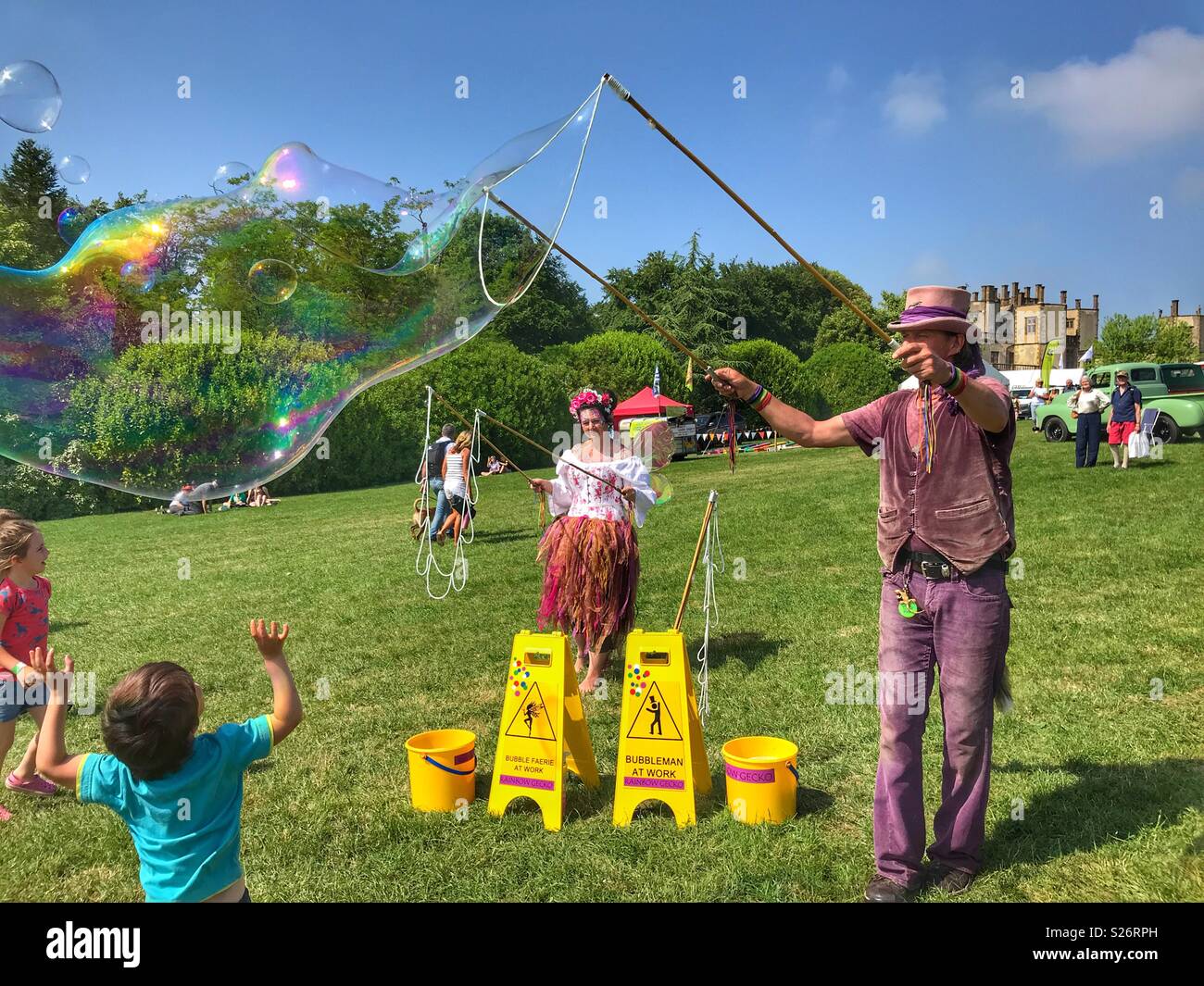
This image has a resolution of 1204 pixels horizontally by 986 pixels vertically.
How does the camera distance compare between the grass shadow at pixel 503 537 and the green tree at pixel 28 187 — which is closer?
the grass shadow at pixel 503 537

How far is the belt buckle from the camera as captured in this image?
→ 312cm

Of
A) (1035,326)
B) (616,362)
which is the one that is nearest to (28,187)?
(616,362)

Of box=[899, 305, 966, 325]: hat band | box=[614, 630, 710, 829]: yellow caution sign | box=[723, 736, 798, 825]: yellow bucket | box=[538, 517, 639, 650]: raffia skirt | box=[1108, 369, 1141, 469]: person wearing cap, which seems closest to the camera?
box=[899, 305, 966, 325]: hat band

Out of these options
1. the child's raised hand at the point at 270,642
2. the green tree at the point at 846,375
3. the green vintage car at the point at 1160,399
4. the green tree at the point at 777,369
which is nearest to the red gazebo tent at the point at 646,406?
the green tree at the point at 777,369

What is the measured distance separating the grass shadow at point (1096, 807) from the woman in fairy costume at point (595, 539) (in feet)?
8.27

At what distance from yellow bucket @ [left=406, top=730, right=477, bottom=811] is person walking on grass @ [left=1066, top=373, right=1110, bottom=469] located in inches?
596

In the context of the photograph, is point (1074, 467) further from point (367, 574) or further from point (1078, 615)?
point (367, 574)

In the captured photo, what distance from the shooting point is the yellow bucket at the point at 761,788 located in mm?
3790

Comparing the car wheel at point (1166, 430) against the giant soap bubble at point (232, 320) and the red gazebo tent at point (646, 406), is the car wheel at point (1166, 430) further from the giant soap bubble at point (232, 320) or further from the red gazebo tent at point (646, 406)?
the giant soap bubble at point (232, 320)

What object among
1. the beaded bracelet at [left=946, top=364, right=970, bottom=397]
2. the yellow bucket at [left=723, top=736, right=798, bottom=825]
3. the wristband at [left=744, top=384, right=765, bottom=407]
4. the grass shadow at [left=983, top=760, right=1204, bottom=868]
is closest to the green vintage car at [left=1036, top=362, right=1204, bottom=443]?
the grass shadow at [left=983, top=760, right=1204, bottom=868]

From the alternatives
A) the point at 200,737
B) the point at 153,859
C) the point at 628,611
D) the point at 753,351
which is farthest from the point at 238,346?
the point at 753,351

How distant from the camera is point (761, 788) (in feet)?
12.5

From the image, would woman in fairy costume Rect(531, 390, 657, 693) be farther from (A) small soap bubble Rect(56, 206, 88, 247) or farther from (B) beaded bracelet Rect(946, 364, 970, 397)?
(B) beaded bracelet Rect(946, 364, 970, 397)

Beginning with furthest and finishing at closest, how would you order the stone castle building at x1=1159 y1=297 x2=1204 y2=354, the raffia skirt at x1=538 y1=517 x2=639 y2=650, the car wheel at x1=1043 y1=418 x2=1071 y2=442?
the stone castle building at x1=1159 y1=297 x2=1204 y2=354
the car wheel at x1=1043 y1=418 x2=1071 y2=442
the raffia skirt at x1=538 y1=517 x2=639 y2=650
